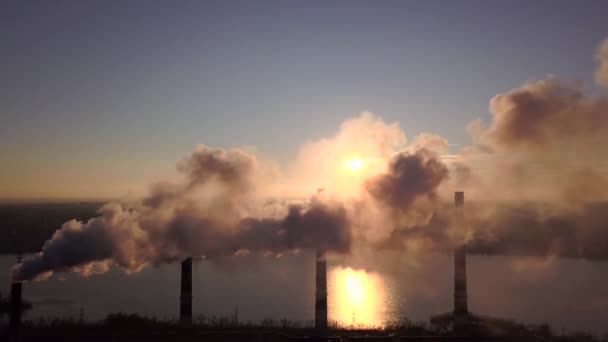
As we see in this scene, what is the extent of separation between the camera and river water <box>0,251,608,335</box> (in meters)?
40.2

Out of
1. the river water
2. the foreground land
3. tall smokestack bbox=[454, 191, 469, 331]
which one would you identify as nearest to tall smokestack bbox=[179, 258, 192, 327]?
the foreground land

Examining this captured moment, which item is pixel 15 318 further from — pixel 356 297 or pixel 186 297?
pixel 356 297

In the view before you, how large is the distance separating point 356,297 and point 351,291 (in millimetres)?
3043

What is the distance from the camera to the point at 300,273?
6319 cm

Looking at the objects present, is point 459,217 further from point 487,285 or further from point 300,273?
point 300,273

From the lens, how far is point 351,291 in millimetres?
52625

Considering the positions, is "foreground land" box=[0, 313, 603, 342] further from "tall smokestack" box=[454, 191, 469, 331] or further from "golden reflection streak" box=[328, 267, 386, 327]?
"golden reflection streak" box=[328, 267, 386, 327]

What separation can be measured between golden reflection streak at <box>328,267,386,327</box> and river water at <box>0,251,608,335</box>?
10 centimetres

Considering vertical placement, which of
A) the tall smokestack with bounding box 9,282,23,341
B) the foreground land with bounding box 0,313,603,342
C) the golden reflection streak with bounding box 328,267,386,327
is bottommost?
the golden reflection streak with bounding box 328,267,386,327

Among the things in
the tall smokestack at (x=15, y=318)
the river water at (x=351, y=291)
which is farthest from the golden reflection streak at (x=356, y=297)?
the tall smokestack at (x=15, y=318)

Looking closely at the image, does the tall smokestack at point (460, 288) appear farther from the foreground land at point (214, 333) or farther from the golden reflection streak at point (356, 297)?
the foreground land at point (214, 333)

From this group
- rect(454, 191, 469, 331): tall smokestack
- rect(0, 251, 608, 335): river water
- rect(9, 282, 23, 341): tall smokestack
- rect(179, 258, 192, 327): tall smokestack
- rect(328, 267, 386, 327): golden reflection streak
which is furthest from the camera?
rect(0, 251, 608, 335): river water

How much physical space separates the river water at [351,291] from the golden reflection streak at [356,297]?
101 mm

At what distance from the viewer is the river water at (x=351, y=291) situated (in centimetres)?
4016
